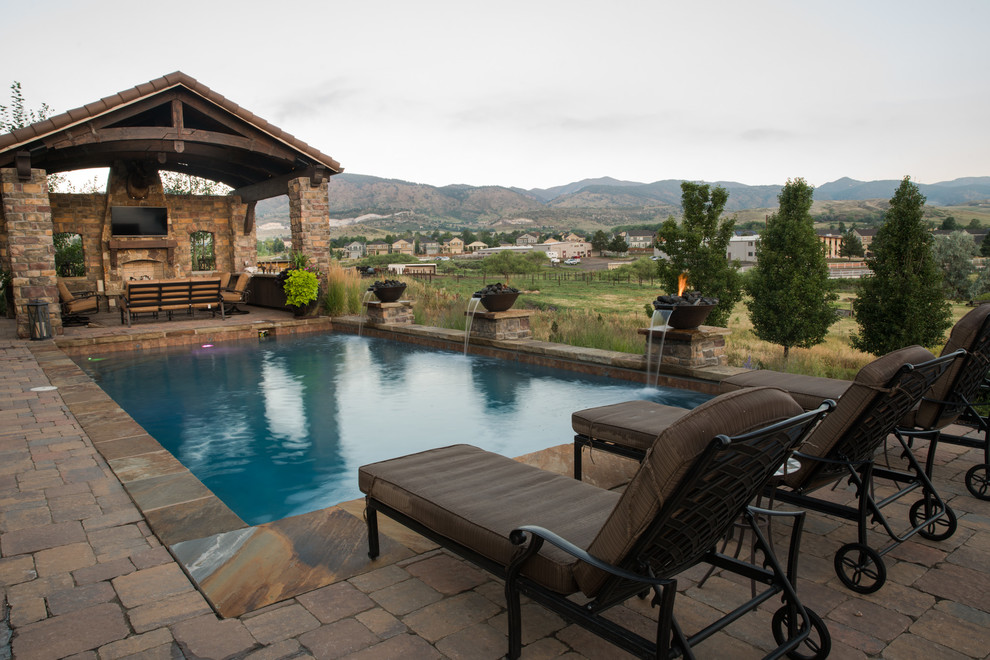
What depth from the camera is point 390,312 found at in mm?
10492

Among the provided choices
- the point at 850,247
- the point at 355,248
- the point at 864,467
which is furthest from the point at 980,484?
the point at 355,248

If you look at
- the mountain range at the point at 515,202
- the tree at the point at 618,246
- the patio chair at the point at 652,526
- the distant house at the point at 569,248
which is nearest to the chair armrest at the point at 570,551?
the patio chair at the point at 652,526

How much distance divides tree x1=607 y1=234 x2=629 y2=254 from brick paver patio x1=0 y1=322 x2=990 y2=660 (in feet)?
234

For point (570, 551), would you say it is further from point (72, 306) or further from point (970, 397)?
point (72, 306)

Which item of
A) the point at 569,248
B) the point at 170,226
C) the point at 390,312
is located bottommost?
the point at 390,312

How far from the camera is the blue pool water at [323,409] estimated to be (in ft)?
13.7

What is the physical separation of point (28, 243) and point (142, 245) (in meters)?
6.16

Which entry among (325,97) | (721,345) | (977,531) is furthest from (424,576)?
(325,97)

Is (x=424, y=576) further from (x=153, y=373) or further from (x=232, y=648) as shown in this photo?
(x=153, y=373)

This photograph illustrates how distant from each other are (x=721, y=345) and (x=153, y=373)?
711cm

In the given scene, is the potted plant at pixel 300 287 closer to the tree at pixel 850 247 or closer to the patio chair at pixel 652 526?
the patio chair at pixel 652 526

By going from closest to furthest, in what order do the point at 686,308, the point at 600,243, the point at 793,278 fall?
the point at 686,308 < the point at 793,278 < the point at 600,243

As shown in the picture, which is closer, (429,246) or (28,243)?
(28,243)

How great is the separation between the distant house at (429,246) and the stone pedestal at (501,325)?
212ft
